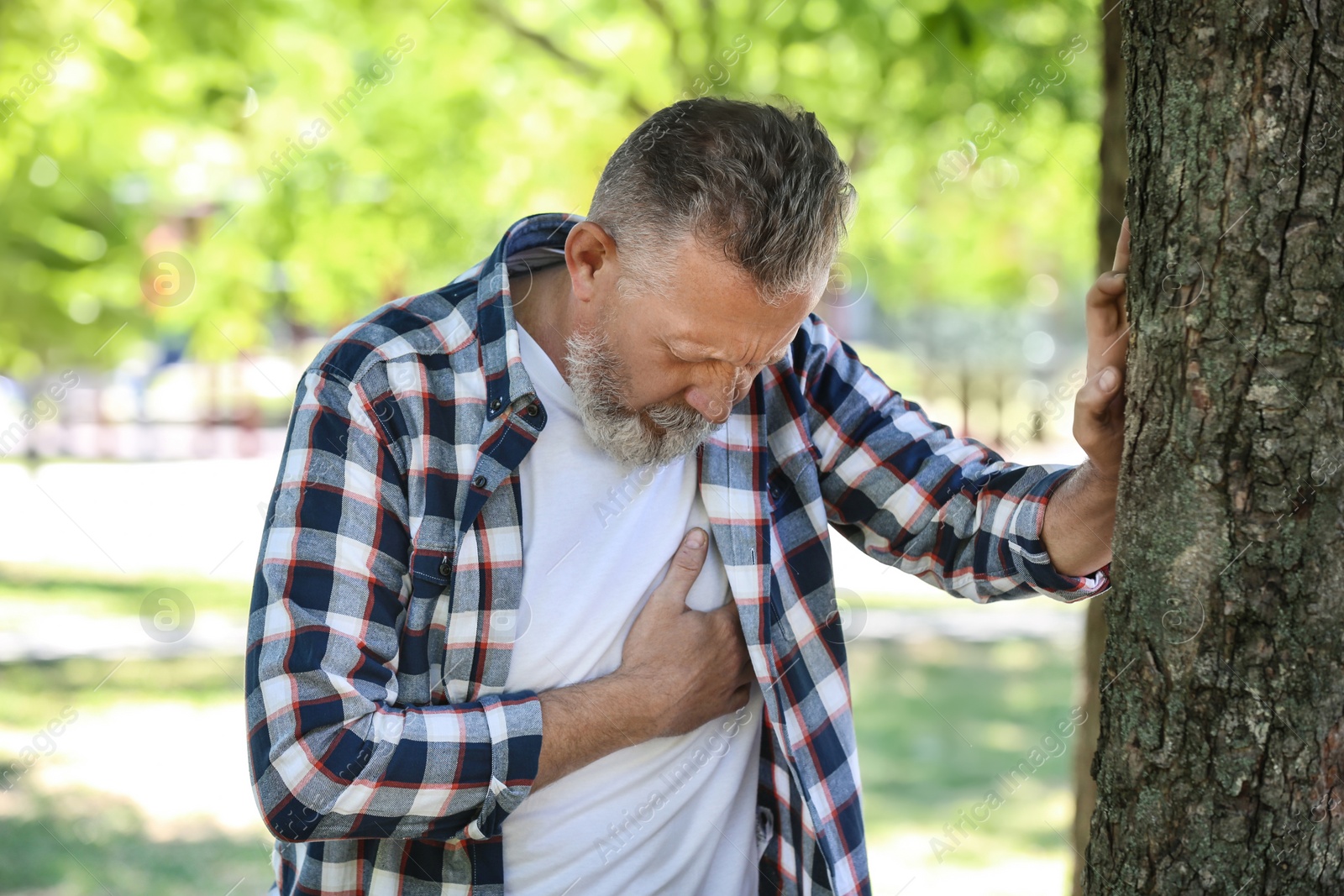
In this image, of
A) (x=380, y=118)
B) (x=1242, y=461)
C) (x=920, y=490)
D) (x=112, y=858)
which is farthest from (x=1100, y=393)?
(x=380, y=118)

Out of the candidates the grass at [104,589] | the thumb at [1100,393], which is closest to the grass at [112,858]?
the thumb at [1100,393]

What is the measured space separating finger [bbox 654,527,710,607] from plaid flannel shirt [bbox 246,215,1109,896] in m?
0.04

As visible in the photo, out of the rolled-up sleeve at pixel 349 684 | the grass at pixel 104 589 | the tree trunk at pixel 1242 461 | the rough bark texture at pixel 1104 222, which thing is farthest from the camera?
the grass at pixel 104 589

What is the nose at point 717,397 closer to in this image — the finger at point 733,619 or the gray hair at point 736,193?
the gray hair at point 736,193

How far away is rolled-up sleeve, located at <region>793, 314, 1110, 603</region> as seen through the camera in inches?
76.3

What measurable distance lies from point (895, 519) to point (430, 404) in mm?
839

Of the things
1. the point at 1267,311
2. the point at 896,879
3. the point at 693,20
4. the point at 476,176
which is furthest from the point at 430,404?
the point at 476,176

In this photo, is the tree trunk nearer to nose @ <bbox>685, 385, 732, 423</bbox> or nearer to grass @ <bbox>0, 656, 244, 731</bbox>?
nose @ <bbox>685, 385, 732, 423</bbox>

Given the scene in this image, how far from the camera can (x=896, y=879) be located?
4.91m

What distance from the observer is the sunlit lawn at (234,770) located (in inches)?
198

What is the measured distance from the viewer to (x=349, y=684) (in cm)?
165

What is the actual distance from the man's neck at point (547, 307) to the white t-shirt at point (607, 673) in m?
0.03

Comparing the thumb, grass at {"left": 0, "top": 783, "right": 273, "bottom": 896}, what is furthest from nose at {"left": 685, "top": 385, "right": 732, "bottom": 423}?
grass at {"left": 0, "top": 783, "right": 273, "bottom": 896}

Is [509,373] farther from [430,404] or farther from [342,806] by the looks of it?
[342,806]
